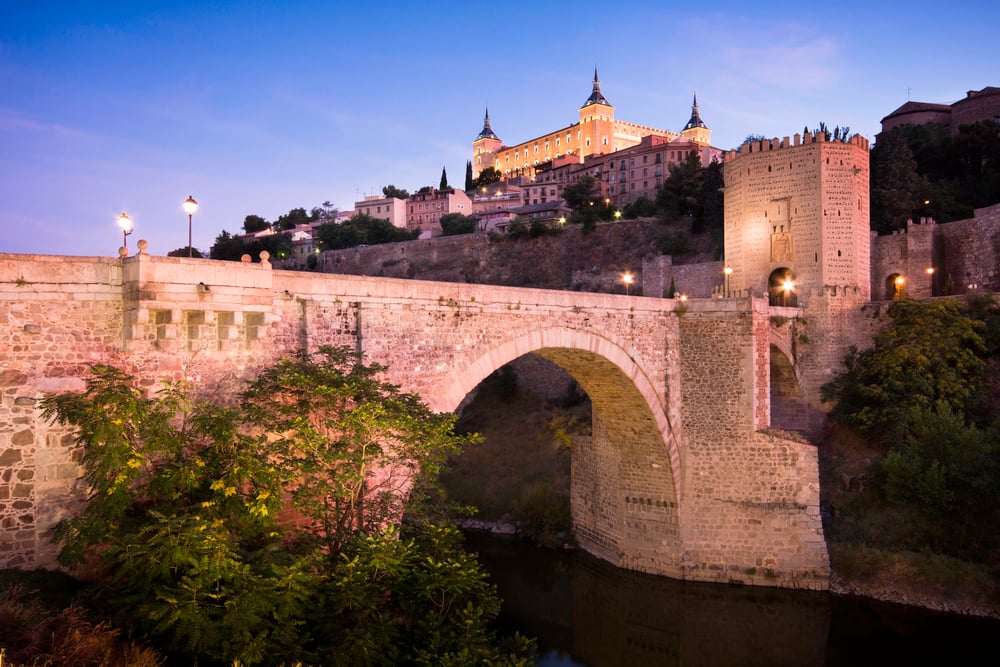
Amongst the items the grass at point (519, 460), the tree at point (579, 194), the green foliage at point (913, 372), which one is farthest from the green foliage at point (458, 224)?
the green foliage at point (913, 372)

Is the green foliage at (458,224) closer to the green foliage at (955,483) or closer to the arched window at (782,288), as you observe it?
the arched window at (782,288)

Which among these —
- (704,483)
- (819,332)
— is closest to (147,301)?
(704,483)

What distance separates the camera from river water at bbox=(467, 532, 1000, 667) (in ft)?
42.7

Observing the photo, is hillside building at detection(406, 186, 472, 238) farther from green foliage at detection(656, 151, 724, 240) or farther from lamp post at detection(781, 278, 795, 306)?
lamp post at detection(781, 278, 795, 306)

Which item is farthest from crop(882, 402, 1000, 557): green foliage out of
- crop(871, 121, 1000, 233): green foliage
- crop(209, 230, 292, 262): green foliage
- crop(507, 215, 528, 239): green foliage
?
crop(209, 230, 292, 262): green foliage

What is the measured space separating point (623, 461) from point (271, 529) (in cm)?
1073

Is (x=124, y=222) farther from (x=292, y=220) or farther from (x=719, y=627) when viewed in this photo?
(x=292, y=220)

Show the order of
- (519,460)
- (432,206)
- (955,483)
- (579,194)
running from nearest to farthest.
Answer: (955,483), (519,460), (579,194), (432,206)

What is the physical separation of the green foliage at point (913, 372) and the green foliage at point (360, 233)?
42508 millimetres

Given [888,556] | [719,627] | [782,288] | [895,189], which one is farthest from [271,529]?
[895,189]

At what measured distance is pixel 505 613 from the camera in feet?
50.1

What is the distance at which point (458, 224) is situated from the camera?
56.2m

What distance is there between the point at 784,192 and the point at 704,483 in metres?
14.0

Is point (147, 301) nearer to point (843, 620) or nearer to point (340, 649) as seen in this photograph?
point (340, 649)
